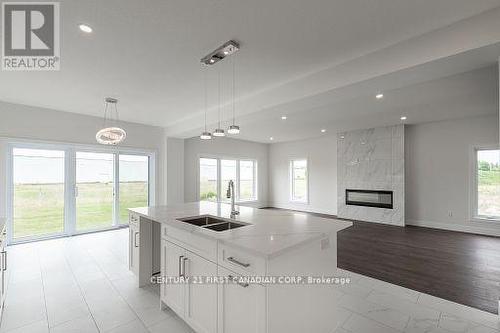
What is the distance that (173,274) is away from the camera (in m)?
2.22

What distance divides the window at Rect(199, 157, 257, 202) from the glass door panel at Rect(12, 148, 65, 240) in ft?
12.0

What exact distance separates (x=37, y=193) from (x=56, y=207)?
0.46 meters

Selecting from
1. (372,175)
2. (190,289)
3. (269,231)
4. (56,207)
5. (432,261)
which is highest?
(372,175)

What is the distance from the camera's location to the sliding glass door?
473 cm

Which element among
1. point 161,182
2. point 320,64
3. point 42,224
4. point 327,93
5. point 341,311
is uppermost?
point 320,64

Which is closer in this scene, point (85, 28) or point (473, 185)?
point (85, 28)

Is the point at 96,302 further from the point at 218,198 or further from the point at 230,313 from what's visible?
the point at 218,198

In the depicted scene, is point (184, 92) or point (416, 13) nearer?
point (416, 13)

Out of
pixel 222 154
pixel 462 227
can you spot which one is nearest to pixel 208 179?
pixel 222 154

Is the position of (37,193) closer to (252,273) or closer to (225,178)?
(225,178)

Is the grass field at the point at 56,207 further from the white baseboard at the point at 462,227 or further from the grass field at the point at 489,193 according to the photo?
the grass field at the point at 489,193

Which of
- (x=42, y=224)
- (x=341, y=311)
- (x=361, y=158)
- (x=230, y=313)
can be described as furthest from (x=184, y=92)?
(x=361, y=158)

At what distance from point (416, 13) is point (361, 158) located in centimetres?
549

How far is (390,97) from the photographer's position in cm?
395
